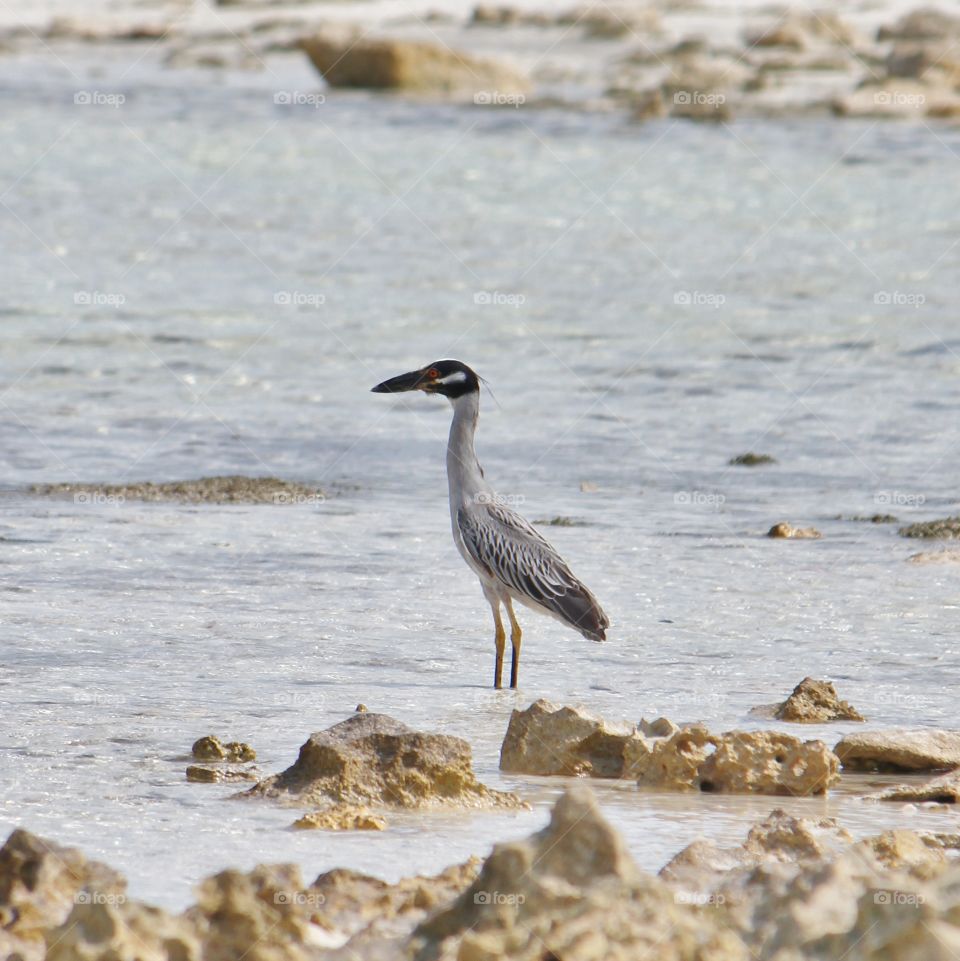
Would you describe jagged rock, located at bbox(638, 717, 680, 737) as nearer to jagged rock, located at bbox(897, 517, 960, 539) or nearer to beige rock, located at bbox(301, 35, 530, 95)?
jagged rock, located at bbox(897, 517, 960, 539)

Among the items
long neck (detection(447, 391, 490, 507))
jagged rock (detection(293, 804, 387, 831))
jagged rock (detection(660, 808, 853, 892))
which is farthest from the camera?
long neck (detection(447, 391, 490, 507))

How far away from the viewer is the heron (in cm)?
796

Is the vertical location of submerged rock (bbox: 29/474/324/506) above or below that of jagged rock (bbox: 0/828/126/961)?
above

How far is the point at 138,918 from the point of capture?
4.10 meters

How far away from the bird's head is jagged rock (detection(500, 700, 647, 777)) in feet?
8.45

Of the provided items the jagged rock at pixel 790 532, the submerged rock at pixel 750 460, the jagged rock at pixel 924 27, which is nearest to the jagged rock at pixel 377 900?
the jagged rock at pixel 790 532

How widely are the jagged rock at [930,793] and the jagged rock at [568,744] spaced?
0.81m

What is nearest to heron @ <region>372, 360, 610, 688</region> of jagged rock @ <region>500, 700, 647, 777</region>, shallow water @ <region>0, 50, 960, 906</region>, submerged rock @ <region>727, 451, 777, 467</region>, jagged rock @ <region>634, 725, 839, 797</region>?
shallow water @ <region>0, 50, 960, 906</region>

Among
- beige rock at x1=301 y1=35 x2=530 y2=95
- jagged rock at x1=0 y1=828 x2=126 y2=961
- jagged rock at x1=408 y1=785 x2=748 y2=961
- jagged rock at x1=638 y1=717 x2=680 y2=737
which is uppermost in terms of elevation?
beige rock at x1=301 y1=35 x2=530 y2=95

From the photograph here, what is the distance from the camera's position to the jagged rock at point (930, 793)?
611cm

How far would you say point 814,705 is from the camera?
23.4 feet

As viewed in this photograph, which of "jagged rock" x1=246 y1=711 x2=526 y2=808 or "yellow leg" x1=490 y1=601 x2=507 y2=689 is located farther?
"yellow leg" x1=490 y1=601 x2=507 y2=689

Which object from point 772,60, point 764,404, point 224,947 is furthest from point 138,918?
point 772,60

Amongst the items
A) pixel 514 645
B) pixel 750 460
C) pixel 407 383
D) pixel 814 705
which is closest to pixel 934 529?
pixel 750 460
